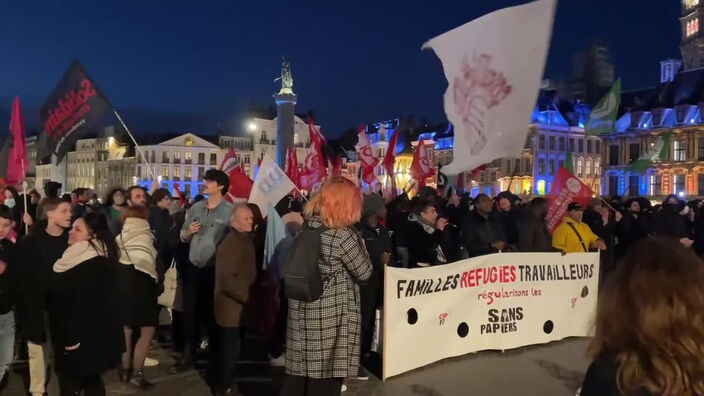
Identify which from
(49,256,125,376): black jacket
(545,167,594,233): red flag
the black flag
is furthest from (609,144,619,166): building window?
(49,256,125,376): black jacket

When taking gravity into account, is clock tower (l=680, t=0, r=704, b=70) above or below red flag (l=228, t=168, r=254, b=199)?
above

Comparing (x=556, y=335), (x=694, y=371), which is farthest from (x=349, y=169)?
(x=694, y=371)

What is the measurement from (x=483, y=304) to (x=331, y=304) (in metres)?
3.85

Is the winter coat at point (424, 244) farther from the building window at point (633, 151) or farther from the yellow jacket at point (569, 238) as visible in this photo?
the building window at point (633, 151)

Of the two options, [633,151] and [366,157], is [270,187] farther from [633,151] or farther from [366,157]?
[633,151]

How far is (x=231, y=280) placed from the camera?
636 centimetres

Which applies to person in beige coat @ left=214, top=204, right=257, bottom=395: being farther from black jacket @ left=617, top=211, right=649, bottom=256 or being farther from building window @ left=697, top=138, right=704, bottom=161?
building window @ left=697, top=138, right=704, bottom=161

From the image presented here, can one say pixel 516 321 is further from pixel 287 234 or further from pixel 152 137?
pixel 152 137

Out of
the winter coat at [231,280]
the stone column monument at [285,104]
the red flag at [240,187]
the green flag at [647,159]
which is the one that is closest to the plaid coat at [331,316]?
the winter coat at [231,280]

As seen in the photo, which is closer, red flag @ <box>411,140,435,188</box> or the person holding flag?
the person holding flag

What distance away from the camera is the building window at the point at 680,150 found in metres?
58.1

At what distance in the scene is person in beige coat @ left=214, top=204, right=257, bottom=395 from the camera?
250 inches

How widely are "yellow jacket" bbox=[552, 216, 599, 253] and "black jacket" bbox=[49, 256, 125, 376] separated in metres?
6.21

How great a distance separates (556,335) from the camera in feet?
29.6
